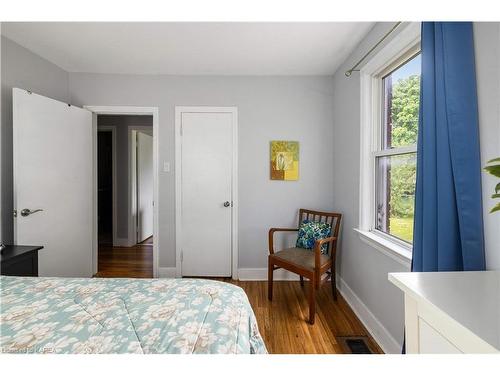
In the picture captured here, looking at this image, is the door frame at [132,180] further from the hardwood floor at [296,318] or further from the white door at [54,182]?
the white door at [54,182]

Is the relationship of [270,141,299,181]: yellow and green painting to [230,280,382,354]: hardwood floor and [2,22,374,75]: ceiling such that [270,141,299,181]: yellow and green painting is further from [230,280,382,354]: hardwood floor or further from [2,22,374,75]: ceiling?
[230,280,382,354]: hardwood floor

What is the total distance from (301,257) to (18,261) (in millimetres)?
2229

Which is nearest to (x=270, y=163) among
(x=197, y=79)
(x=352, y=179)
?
(x=352, y=179)

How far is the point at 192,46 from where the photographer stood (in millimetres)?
2352

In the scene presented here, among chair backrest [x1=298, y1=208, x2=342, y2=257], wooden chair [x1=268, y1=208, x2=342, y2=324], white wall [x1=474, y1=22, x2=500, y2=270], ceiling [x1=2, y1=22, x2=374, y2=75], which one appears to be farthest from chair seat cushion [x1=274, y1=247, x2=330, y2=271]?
ceiling [x1=2, y1=22, x2=374, y2=75]

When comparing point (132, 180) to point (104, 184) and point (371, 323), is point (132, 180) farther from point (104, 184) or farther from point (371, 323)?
point (371, 323)

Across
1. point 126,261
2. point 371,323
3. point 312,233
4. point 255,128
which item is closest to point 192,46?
point 255,128

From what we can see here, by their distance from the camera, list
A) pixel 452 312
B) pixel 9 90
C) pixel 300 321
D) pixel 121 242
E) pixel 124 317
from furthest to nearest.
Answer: pixel 121 242 < pixel 9 90 < pixel 300 321 < pixel 124 317 < pixel 452 312

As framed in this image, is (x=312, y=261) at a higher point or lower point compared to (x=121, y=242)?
higher

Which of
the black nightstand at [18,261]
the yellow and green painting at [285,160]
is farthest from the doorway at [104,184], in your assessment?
the yellow and green painting at [285,160]

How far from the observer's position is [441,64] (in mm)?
1143

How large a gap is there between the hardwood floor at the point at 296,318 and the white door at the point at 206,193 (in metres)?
0.50

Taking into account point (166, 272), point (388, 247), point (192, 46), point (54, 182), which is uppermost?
point (192, 46)
